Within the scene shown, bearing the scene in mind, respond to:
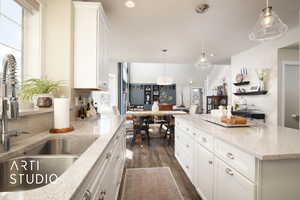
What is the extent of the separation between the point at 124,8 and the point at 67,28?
1026 mm

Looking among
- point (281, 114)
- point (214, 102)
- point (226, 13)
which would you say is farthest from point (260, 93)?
point (214, 102)

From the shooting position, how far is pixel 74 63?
1864mm

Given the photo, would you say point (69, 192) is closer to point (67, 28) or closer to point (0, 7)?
point (0, 7)

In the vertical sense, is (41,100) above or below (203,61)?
below

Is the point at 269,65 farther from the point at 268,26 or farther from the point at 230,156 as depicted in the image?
the point at 230,156

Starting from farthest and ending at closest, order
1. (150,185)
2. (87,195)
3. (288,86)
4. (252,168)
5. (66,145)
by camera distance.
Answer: (288,86) → (150,185) → (66,145) → (252,168) → (87,195)

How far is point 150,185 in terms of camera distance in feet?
6.70

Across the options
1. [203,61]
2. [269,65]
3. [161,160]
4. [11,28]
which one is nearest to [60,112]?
[11,28]

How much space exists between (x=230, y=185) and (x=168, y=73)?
31.7ft

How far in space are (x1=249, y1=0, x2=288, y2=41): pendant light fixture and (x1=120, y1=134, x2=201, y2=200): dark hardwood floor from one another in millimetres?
2116

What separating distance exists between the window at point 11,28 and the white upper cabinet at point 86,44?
535 millimetres

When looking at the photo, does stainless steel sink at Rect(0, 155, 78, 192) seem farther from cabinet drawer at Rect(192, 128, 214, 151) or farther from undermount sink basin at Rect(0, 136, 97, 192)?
cabinet drawer at Rect(192, 128, 214, 151)

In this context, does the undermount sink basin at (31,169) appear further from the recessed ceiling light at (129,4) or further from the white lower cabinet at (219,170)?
the recessed ceiling light at (129,4)

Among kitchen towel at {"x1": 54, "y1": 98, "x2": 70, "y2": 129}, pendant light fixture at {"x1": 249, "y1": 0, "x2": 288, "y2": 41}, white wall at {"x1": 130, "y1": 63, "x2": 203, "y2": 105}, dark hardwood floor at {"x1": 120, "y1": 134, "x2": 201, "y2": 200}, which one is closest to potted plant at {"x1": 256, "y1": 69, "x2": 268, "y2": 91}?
pendant light fixture at {"x1": 249, "y1": 0, "x2": 288, "y2": 41}
